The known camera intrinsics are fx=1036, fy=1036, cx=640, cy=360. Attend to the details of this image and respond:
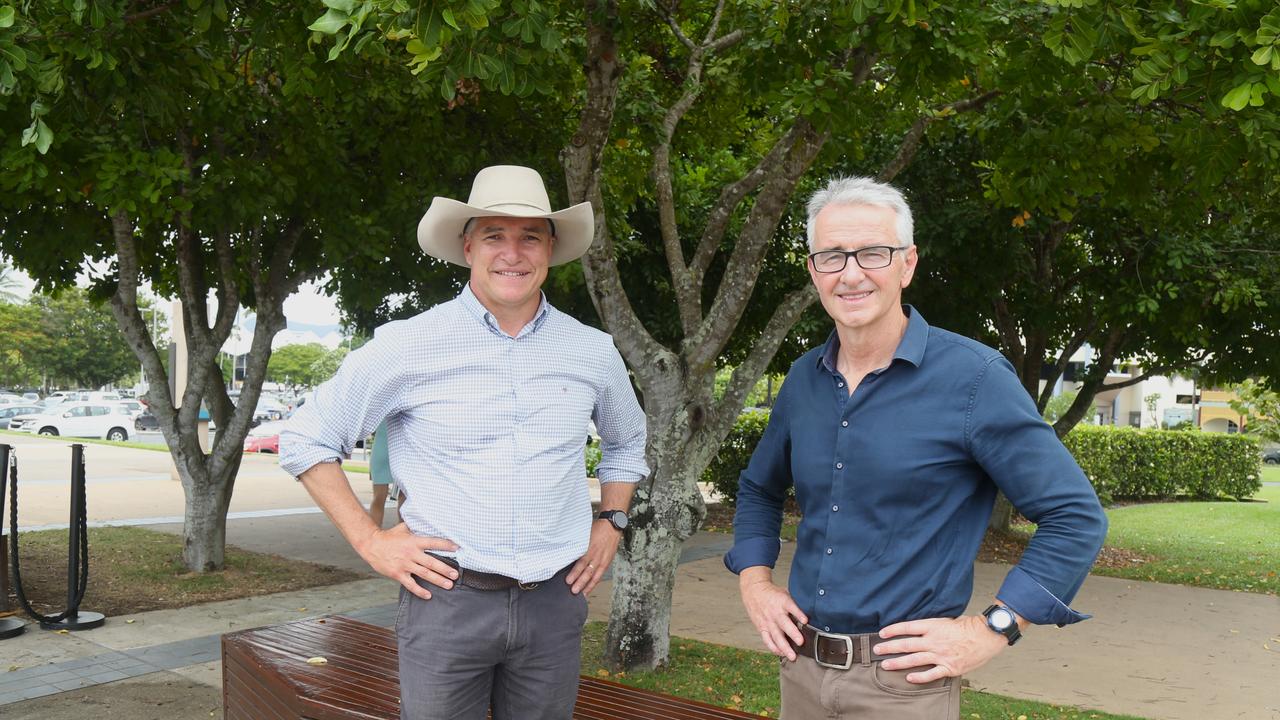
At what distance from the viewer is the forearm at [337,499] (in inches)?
99.3

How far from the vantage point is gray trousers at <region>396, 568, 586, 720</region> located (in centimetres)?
241

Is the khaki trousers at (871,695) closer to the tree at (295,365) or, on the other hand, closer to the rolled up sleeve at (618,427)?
the rolled up sleeve at (618,427)

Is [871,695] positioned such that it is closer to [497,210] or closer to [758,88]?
[497,210]

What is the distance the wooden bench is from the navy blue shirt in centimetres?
201

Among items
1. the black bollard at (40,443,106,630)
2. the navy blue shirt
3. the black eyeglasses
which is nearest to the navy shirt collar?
the navy blue shirt

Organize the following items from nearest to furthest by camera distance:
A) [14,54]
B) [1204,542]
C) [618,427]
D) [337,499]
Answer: [337,499]
[618,427]
[14,54]
[1204,542]

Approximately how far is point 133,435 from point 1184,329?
Answer: 1452 inches

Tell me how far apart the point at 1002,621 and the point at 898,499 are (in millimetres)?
297

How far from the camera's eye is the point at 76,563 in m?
6.87

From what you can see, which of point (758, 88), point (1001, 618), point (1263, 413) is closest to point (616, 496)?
point (1001, 618)

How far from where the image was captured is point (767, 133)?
10.3 m

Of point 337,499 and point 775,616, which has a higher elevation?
point 337,499

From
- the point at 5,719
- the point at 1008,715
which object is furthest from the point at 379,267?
the point at 1008,715

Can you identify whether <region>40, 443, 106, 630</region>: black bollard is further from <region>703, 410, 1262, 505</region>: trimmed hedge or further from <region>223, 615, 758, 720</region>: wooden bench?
<region>703, 410, 1262, 505</region>: trimmed hedge
